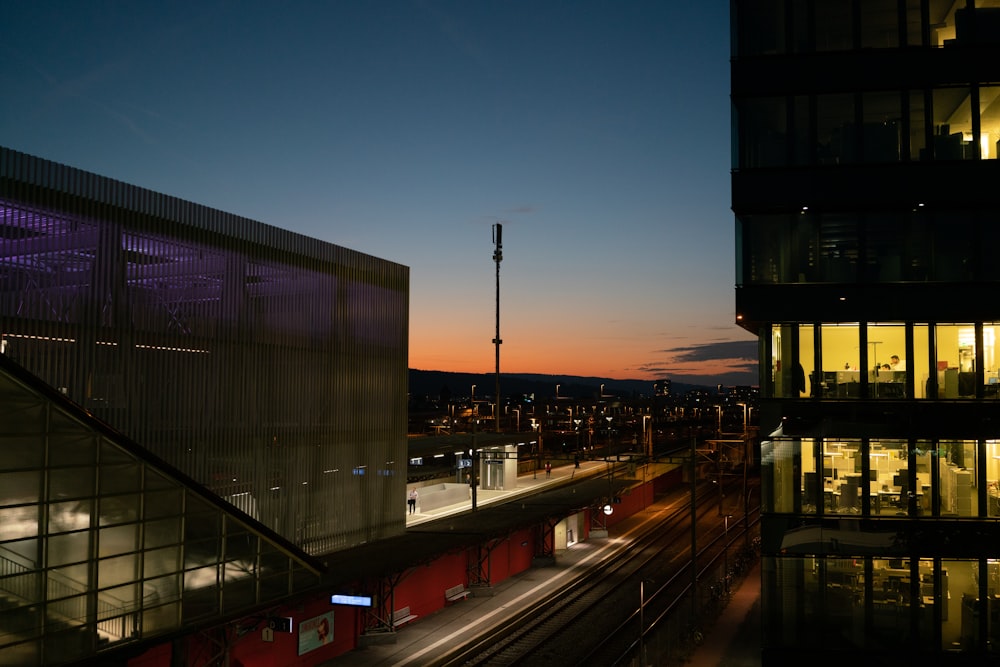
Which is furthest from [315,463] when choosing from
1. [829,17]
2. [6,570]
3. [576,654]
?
[829,17]

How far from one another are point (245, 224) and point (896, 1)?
773 inches

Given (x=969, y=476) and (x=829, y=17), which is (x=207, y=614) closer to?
(x=969, y=476)

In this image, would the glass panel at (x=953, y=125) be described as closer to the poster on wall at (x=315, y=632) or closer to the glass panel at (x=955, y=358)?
the glass panel at (x=955, y=358)

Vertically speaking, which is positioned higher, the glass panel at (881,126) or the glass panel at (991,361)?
the glass panel at (881,126)

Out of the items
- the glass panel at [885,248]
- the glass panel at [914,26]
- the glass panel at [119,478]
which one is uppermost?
the glass panel at [914,26]

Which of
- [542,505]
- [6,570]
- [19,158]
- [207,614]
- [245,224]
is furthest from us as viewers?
[542,505]

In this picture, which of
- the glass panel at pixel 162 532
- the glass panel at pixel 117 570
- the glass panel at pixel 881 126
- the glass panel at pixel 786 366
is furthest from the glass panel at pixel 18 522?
the glass panel at pixel 881 126

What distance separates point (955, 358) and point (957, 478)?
3.06 metres

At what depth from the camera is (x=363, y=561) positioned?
2880 centimetres

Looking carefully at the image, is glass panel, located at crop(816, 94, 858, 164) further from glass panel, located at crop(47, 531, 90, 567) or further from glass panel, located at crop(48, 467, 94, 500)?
glass panel, located at crop(47, 531, 90, 567)

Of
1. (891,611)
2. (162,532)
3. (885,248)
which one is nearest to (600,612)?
(891,611)

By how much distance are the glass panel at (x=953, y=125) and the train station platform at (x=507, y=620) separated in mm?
16097

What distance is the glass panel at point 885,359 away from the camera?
22.0 m

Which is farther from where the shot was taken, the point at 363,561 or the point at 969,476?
the point at 363,561
